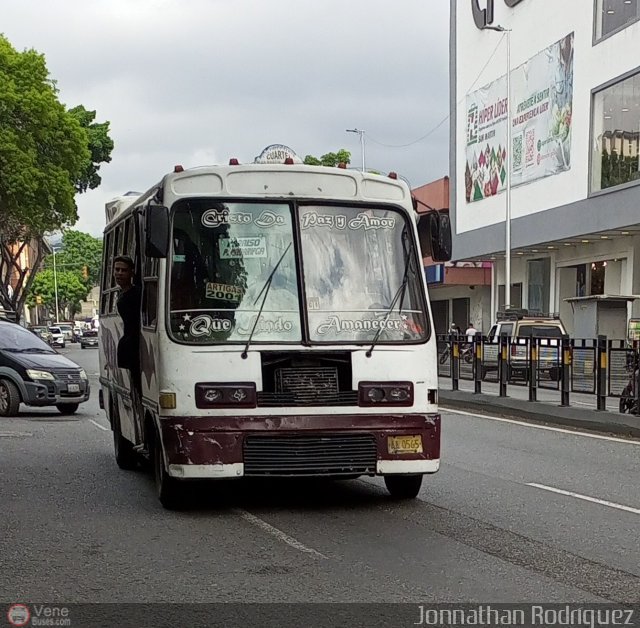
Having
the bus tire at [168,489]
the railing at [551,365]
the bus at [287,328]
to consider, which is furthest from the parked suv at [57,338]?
the bus at [287,328]

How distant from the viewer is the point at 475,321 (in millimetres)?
51969

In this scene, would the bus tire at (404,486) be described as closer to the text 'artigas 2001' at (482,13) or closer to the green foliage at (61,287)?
the text 'artigas 2001' at (482,13)

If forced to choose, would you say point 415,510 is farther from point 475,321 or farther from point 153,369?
point 475,321

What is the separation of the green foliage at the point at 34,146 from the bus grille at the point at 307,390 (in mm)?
31940

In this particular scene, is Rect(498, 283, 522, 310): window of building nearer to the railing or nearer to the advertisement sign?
the advertisement sign

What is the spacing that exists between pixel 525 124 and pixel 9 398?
28403mm

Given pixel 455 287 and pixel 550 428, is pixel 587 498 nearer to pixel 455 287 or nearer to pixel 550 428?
pixel 550 428

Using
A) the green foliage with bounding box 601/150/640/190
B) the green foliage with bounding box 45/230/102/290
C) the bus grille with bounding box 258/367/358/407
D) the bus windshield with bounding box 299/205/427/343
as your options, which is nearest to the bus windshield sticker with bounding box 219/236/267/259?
the bus windshield with bounding box 299/205/427/343

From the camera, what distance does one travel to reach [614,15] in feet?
111

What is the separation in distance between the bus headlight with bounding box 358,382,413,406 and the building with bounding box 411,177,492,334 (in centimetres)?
3762

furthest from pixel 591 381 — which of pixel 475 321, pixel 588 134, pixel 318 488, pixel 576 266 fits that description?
pixel 475 321

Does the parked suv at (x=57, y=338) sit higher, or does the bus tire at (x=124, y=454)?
the parked suv at (x=57, y=338)

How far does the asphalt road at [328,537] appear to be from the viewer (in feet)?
19.2

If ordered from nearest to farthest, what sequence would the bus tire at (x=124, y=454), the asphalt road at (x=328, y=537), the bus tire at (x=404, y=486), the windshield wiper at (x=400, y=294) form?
the asphalt road at (x=328, y=537) → the windshield wiper at (x=400, y=294) → the bus tire at (x=404, y=486) → the bus tire at (x=124, y=454)
